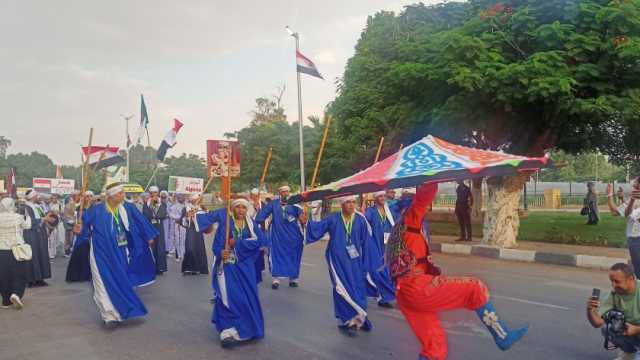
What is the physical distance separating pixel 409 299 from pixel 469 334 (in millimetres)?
2327

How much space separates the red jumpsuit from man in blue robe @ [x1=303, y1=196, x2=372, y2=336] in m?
2.06

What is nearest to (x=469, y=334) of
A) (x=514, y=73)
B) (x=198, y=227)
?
(x=198, y=227)

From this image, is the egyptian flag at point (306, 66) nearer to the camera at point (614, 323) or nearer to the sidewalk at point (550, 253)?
the sidewalk at point (550, 253)

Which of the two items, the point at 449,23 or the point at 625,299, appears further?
the point at 449,23

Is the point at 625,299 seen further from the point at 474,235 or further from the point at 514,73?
the point at 474,235

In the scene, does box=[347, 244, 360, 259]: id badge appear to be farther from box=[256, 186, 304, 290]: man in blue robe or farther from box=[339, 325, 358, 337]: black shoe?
box=[256, 186, 304, 290]: man in blue robe

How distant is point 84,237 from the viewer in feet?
24.7

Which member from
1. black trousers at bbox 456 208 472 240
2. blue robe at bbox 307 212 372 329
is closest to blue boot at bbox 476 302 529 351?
blue robe at bbox 307 212 372 329

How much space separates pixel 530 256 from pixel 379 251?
6.52 meters

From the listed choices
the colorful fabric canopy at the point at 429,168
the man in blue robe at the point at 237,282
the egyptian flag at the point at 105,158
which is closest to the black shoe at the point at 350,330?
the man in blue robe at the point at 237,282

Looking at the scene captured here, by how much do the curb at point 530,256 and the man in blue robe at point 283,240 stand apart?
5.73m

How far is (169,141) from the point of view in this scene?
13.4 meters

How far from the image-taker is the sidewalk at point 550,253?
12039 mm

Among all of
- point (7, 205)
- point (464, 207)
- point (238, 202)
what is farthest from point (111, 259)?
point (464, 207)
